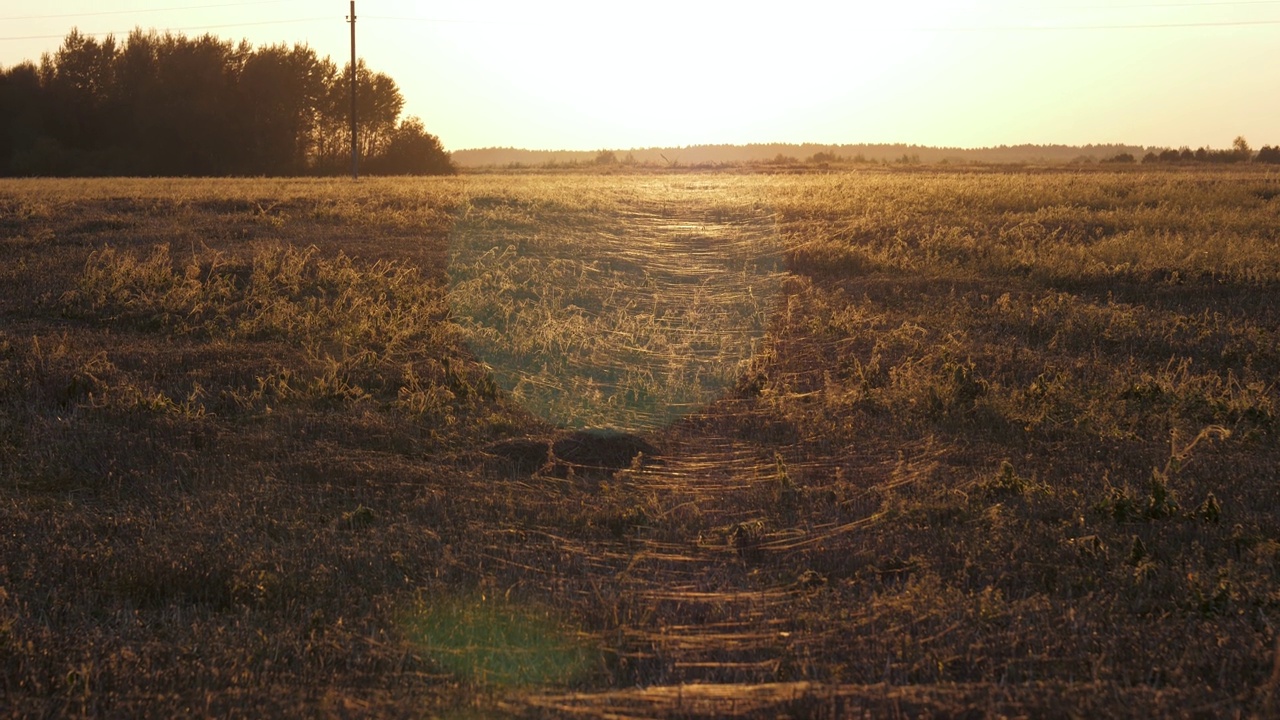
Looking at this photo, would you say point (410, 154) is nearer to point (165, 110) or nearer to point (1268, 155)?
point (165, 110)

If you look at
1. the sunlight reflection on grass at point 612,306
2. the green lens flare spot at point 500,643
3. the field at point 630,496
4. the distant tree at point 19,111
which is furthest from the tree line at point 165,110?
the green lens flare spot at point 500,643

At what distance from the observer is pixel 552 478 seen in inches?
231

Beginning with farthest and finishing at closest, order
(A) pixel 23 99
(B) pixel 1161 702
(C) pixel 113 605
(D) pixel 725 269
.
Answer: (A) pixel 23 99 → (D) pixel 725 269 → (C) pixel 113 605 → (B) pixel 1161 702

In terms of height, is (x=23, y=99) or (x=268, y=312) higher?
(x=23, y=99)

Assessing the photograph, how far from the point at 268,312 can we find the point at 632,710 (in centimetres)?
841

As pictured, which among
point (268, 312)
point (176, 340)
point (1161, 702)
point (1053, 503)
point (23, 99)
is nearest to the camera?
point (1161, 702)

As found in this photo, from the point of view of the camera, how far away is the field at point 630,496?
350 centimetres

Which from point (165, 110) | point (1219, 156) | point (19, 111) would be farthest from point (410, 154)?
point (1219, 156)

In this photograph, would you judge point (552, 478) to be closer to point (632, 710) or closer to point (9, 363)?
point (632, 710)

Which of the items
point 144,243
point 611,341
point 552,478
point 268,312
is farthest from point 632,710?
point 144,243

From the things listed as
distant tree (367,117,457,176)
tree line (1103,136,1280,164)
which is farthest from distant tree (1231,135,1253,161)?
distant tree (367,117,457,176)

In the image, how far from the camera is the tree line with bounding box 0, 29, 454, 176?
52031 millimetres

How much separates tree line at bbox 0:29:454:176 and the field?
43762mm

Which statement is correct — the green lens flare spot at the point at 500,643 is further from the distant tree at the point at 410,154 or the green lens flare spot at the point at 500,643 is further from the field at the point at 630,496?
the distant tree at the point at 410,154
